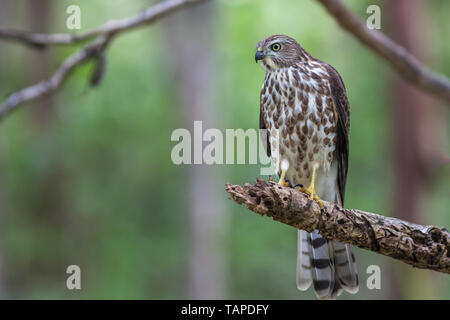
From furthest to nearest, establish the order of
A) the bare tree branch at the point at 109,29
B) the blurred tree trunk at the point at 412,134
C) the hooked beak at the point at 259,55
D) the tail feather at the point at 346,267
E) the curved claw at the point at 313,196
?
1. the blurred tree trunk at the point at 412,134
2. the bare tree branch at the point at 109,29
3. the tail feather at the point at 346,267
4. the curved claw at the point at 313,196
5. the hooked beak at the point at 259,55

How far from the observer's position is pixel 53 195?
35.9 feet

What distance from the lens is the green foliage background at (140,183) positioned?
32.2ft

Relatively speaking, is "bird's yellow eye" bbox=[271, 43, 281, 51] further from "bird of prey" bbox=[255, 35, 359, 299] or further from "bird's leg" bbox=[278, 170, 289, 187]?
"bird's leg" bbox=[278, 170, 289, 187]

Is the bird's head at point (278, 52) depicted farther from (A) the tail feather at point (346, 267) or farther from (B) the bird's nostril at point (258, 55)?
(A) the tail feather at point (346, 267)

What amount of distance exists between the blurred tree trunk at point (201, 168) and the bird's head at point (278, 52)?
4643 millimetres

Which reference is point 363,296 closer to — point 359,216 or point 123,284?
point 123,284

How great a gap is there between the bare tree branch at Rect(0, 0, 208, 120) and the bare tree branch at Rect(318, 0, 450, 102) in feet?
4.18

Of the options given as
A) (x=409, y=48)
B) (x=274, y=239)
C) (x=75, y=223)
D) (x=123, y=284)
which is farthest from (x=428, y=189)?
(x=75, y=223)

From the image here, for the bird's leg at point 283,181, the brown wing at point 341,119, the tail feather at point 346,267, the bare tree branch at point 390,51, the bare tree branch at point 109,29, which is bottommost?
the tail feather at point 346,267

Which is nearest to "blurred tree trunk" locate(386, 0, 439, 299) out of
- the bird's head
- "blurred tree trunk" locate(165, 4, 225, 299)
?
"blurred tree trunk" locate(165, 4, 225, 299)

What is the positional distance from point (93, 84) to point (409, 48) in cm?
483

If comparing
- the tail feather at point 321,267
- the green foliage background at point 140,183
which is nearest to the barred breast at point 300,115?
the tail feather at point 321,267

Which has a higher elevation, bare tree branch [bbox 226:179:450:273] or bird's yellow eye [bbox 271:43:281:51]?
bird's yellow eye [bbox 271:43:281:51]

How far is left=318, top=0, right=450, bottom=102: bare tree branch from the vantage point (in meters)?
4.50
